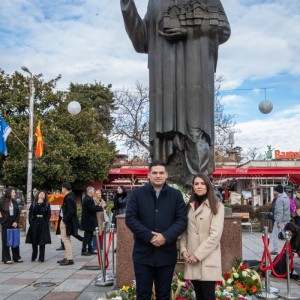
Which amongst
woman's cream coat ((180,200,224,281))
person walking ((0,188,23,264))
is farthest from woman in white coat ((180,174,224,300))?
person walking ((0,188,23,264))

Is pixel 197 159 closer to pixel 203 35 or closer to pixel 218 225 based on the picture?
pixel 203 35

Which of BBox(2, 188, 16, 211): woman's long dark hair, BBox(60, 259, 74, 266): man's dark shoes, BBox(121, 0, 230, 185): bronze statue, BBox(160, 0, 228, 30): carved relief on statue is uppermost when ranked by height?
BBox(160, 0, 228, 30): carved relief on statue

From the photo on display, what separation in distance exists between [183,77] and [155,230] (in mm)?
3011

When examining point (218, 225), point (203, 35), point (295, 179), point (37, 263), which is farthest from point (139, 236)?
point (295, 179)

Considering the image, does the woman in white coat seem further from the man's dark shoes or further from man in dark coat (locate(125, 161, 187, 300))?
the man's dark shoes

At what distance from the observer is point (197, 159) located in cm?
631

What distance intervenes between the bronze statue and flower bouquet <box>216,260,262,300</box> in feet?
4.53

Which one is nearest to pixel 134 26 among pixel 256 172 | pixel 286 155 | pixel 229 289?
pixel 229 289

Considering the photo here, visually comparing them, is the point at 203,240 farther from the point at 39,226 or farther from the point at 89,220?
the point at 89,220

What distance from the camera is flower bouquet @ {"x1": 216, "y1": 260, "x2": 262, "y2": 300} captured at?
5.44m

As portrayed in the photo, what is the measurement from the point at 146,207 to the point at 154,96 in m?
2.75

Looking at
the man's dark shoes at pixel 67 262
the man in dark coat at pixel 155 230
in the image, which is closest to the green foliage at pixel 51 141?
the man's dark shoes at pixel 67 262

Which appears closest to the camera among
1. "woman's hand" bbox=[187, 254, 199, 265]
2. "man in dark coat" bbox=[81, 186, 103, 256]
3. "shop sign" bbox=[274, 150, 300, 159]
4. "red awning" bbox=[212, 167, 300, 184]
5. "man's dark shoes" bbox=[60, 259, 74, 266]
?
"woman's hand" bbox=[187, 254, 199, 265]

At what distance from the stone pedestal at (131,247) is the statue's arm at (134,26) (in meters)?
2.56
